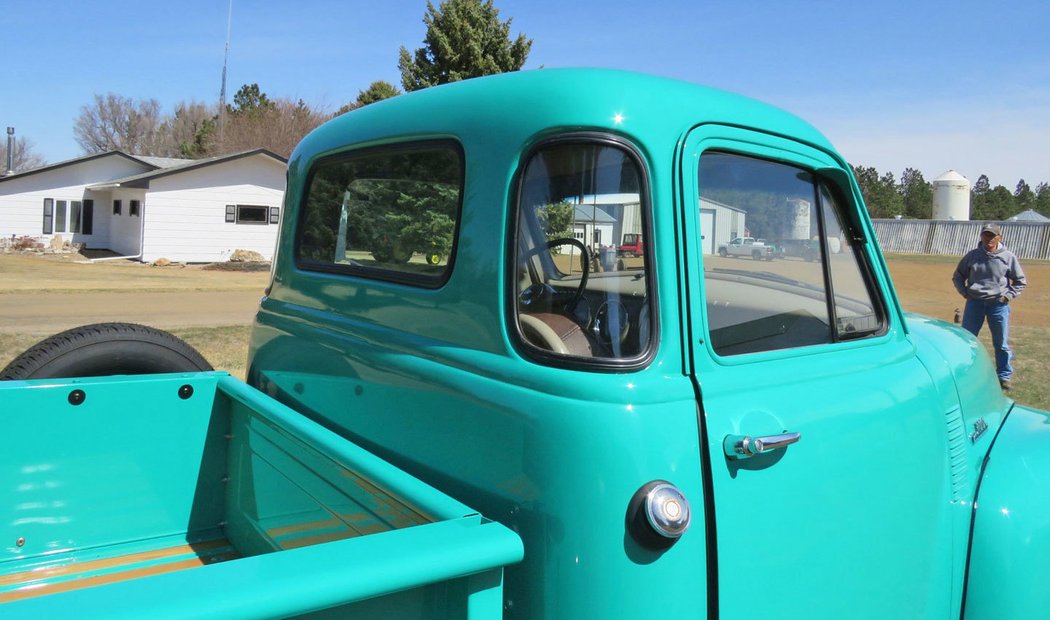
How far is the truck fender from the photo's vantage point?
232 centimetres

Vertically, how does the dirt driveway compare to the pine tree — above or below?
below

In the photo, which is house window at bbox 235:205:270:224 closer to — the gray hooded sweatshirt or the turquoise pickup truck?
the gray hooded sweatshirt

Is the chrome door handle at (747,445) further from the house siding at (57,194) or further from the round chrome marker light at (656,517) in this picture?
the house siding at (57,194)

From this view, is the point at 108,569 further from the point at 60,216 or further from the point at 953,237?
the point at 953,237

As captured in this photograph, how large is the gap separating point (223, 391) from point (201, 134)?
51107 mm

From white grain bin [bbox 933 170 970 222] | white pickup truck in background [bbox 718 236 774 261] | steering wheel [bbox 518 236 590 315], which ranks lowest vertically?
steering wheel [bbox 518 236 590 315]

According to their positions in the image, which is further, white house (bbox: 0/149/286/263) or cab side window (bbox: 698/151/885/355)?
white house (bbox: 0/149/286/263)

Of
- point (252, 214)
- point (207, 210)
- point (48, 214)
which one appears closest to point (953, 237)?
point (252, 214)

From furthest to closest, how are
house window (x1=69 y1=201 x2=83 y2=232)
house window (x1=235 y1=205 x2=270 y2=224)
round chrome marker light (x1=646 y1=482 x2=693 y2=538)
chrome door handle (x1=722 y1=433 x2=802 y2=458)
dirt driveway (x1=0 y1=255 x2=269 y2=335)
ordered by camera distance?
house window (x1=69 y1=201 x2=83 y2=232), house window (x1=235 y1=205 x2=270 y2=224), dirt driveway (x1=0 y1=255 x2=269 y2=335), chrome door handle (x1=722 y1=433 x2=802 y2=458), round chrome marker light (x1=646 y1=482 x2=693 y2=538)

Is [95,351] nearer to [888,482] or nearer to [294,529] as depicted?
[294,529]

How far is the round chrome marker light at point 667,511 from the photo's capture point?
1.67m

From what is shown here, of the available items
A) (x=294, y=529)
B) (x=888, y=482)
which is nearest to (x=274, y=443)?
(x=294, y=529)

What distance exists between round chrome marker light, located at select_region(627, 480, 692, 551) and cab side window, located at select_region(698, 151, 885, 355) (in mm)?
425

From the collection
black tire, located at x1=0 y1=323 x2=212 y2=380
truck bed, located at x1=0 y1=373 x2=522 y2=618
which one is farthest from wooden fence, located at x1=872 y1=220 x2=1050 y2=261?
truck bed, located at x1=0 y1=373 x2=522 y2=618
